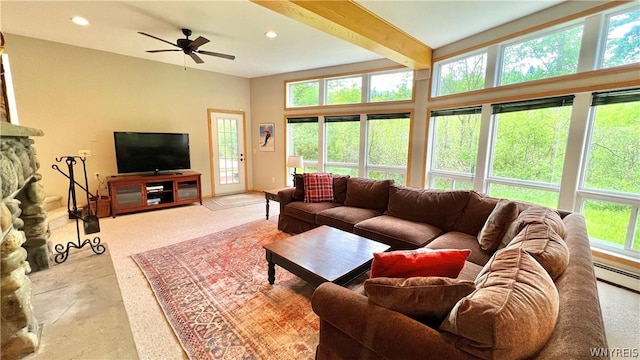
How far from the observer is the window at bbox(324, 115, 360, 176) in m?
5.09

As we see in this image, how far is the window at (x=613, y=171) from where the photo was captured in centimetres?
252

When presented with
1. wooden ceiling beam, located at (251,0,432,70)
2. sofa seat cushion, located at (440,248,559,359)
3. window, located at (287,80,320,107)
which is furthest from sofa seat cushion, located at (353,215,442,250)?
window, located at (287,80,320,107)

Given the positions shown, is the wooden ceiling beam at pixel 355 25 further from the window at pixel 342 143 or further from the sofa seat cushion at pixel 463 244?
the sofa seat cushion at pixel 463 244

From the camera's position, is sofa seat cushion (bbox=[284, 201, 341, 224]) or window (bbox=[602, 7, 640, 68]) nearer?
window (bbox=[602, 7, 640, 68])

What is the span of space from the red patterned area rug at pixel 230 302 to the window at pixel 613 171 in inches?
127

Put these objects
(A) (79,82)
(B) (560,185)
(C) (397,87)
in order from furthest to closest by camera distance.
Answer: (C) (397,87) → (A) (79,82) → (B) (560,185)

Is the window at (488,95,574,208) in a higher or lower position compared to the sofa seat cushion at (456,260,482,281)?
higher

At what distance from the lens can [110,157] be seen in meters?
4.62

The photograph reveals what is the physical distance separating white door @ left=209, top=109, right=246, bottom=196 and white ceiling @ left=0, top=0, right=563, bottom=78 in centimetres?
173

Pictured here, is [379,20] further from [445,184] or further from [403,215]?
[445,184]

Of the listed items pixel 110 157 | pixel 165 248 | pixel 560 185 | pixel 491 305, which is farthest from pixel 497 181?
pixel 110 157

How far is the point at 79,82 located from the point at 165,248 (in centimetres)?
336

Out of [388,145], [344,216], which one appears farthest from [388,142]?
[344,216]

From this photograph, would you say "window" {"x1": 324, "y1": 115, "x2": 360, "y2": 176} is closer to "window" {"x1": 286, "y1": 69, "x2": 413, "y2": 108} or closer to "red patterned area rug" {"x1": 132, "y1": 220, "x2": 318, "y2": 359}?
"window" {"x1": 286, "y1": 69, "x2": 413, "y2": 108}
